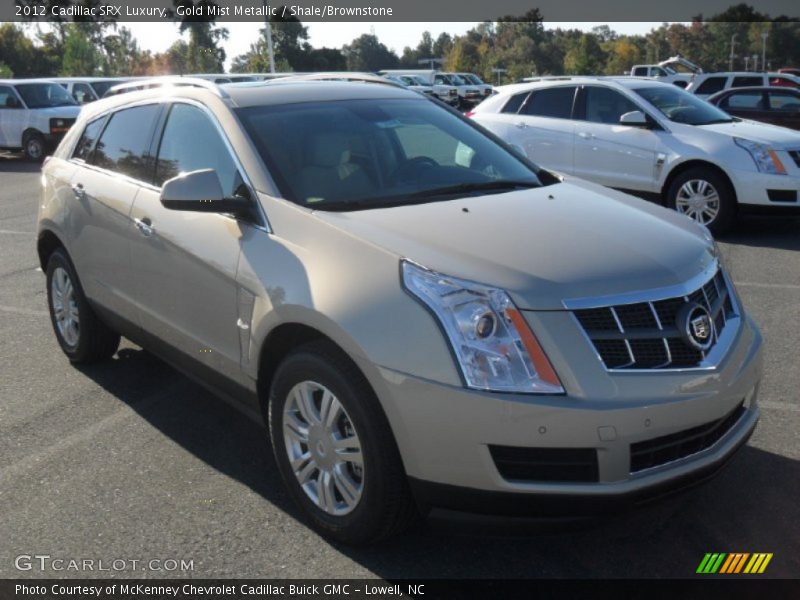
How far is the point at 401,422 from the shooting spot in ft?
10.1

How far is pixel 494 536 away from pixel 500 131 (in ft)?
29.0

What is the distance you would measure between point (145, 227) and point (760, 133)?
24.6ft

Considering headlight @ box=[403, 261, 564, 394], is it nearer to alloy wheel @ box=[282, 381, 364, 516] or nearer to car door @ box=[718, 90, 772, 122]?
alloy wheel @ box=[282, 381, 364, 516]

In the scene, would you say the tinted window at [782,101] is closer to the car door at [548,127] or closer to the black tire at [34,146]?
the car door at [548,127]

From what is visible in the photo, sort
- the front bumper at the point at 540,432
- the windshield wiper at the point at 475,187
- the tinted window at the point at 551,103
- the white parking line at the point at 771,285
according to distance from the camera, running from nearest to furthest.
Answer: the front bumper at the point at 540,432 → the windshield wiper at the point at 475,187 → the white parking line at the point at 771,285 → the tinted window at the point at 551,103

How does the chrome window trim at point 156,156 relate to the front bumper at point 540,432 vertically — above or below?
above

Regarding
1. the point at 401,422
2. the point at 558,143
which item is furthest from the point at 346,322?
the point at 558,143

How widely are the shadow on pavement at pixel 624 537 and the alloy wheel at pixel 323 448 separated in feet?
0.81

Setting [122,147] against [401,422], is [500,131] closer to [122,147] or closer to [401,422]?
[122,147]

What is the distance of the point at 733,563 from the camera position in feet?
11.0

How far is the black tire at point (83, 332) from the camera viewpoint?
5.55m

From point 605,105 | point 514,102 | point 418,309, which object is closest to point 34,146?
point 514,102

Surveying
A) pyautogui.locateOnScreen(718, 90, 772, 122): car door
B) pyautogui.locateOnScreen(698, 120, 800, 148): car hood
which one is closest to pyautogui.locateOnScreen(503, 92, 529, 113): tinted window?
pyautogui.locateOnScreen(698, 120, 800, 148): car hood

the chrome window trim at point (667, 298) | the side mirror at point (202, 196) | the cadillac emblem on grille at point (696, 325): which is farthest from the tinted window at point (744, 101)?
the side mirror at point (202, 196)
